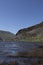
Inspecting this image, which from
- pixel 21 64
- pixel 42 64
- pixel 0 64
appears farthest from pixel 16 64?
pixel 42 64

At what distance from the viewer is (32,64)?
417 inches

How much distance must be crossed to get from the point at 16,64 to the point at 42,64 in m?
1.70

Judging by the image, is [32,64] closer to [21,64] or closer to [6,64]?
[21,64]

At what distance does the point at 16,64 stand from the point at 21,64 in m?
0.33

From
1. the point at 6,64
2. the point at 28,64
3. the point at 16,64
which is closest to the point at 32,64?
the point at 28,64

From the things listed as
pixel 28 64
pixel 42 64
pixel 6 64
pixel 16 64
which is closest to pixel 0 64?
pixel 6 64

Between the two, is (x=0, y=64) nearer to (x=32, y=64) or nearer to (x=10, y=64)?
(x=10, y=64)

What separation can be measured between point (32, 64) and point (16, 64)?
3.45 feet

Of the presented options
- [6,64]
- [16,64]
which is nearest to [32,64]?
[16,64]

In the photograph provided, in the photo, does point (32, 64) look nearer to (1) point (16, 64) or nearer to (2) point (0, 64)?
(1) point (16, 64)

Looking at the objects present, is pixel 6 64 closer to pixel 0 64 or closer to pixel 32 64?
pixel 0 64

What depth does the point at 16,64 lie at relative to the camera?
1062 centimetres

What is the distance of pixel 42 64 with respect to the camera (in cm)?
1040

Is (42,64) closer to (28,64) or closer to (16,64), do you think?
(28,64)
